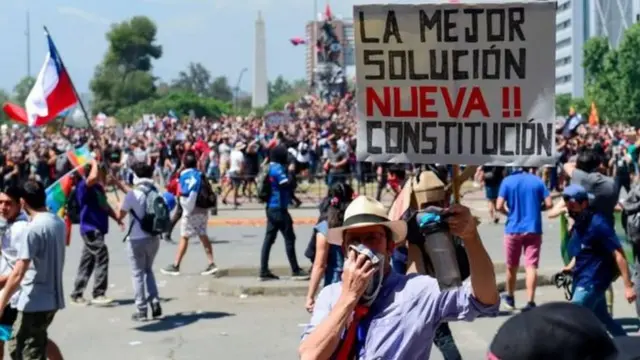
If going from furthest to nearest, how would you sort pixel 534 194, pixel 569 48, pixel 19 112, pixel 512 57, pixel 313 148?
1. pixel 569 48
2. pixel 313 148
3. pixel 19 112
4. pixel 534 194
5. pixel 512 57

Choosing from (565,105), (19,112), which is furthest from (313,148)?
(565,105)

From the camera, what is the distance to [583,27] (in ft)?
472

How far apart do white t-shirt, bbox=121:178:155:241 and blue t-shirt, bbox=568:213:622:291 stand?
4.41m

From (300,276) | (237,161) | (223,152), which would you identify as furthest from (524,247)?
(223,152)

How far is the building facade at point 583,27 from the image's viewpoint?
132m

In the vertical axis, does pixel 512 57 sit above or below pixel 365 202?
above

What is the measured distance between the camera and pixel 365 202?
476 centimetres

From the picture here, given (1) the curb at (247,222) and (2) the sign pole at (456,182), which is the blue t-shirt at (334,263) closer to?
(2) the sign pole at (456,182)

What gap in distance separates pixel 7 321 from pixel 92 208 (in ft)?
14.8

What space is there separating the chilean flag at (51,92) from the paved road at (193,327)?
218 cm

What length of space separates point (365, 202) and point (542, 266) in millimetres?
10294

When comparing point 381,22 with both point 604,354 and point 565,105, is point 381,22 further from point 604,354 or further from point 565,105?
point 565,105

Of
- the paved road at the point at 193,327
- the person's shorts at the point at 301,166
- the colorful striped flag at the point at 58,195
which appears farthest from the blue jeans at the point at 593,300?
the person's shorts at the point at 301,166

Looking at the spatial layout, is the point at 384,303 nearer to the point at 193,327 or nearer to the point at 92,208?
the point at 193,327
